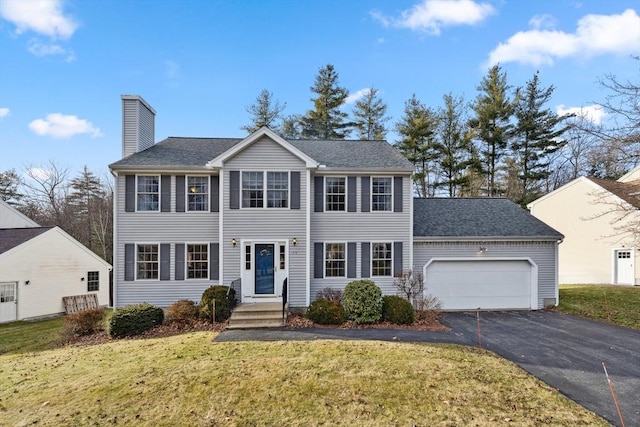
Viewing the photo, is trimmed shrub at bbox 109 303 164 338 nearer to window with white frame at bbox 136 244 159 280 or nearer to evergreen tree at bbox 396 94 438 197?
window with white frame at bbox 136 244 159 280

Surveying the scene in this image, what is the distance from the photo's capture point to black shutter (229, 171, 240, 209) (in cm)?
1192

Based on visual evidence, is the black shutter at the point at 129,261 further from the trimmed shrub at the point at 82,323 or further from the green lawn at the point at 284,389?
the green lawn at the point at 284,389

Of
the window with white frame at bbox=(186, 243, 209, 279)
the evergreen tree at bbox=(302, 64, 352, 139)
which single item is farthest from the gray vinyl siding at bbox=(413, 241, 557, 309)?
the evergreen tree at bbox=(302, 64, 352, 139)

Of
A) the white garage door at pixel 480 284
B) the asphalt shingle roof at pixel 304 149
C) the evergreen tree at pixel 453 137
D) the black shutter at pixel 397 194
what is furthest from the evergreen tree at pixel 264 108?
the white garage door at pixel 480 284

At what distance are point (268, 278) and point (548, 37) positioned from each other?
682 inches

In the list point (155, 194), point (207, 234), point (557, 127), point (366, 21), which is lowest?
point (207, 234)

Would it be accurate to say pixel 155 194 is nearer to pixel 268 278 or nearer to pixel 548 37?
pixel 268 278

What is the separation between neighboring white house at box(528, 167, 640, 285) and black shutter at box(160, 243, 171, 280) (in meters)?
20.6

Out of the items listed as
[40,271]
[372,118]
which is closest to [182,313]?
[40,271]

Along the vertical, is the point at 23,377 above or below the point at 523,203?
below

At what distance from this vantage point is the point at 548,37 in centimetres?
1588

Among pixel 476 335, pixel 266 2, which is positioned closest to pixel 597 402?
pixel 476 335

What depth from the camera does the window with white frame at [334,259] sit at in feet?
41.6

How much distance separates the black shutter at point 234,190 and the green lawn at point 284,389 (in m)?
5.21
